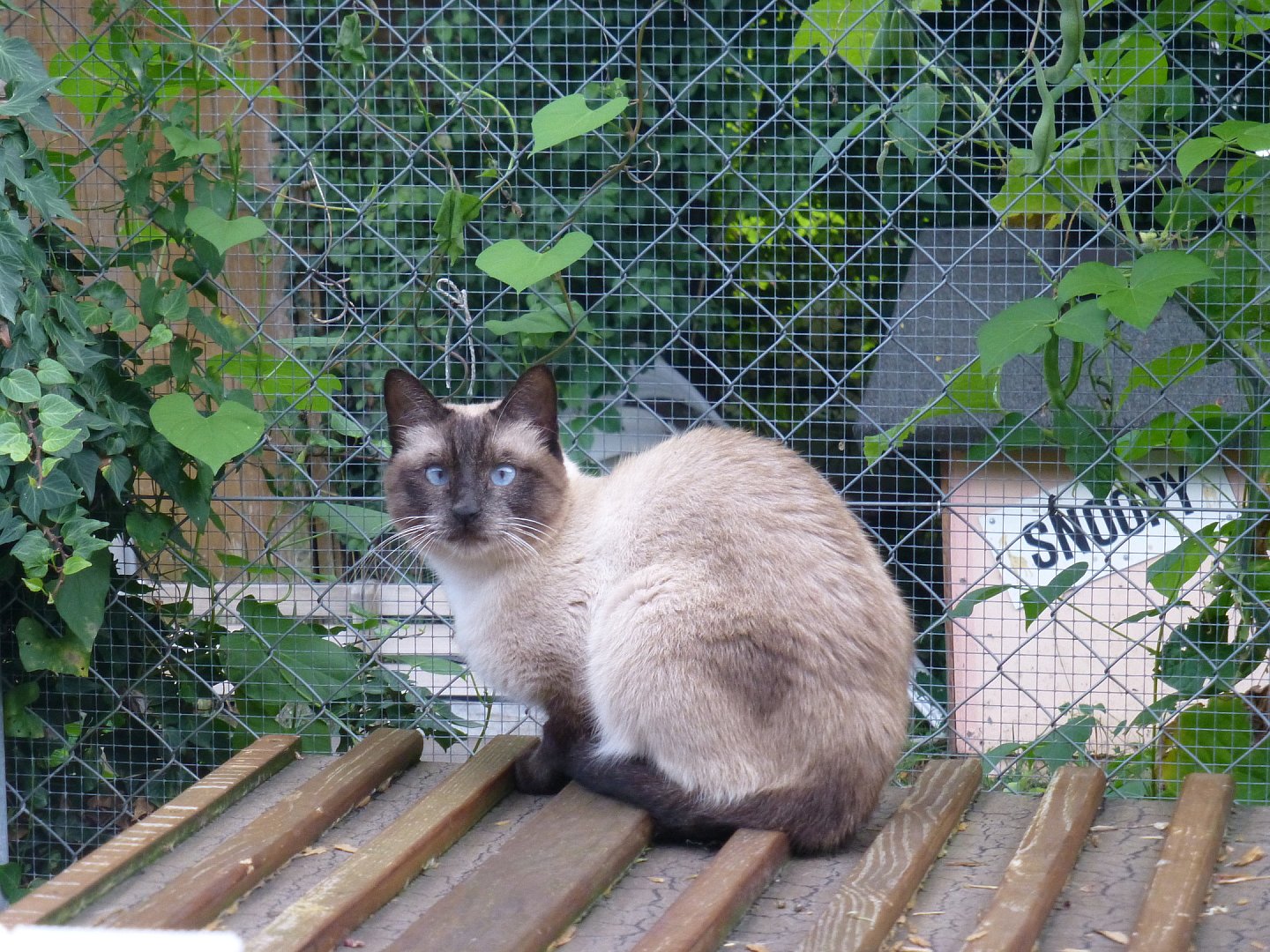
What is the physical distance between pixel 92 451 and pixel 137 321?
376mm

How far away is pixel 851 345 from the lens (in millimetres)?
4645

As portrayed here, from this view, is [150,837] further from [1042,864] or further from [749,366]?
[749,366]

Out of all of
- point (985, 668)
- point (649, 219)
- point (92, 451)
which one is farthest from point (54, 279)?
point (985, 668)

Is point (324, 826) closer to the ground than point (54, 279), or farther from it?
closer to the ground

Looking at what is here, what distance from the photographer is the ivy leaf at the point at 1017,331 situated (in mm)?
2863

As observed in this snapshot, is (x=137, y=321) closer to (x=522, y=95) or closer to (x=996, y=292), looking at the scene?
(x=522, y=95)

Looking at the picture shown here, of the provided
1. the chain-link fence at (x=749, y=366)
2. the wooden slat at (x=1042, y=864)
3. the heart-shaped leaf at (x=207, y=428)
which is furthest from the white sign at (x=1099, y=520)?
the heart-shaped leaf at (x=207, y=428)

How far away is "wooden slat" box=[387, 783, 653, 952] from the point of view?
207 cm

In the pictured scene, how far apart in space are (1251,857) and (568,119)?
2178 millimetres

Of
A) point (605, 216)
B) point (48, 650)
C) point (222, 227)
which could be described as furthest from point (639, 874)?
point (605, 216)

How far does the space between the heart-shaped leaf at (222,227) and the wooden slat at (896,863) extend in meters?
2.03

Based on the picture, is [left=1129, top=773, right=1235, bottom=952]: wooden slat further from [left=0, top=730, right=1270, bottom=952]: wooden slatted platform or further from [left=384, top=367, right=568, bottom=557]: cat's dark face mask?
[left=384, top=367, right=568, bottom=557]: cat's dark face mask

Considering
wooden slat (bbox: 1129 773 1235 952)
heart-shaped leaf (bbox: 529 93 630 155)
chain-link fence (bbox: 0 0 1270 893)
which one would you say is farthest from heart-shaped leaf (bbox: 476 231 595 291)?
wooden slat (bbox: 1129 773 1235 952)

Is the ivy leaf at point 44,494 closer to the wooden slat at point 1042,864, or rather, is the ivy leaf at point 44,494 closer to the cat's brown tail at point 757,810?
the cat's brown tail at point 757,810
